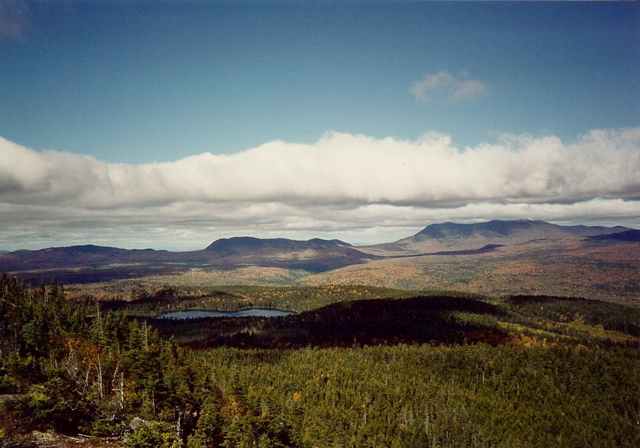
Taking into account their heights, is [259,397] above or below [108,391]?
below

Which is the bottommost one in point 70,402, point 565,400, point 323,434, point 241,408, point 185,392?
point 565,400

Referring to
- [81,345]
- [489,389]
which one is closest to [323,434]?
[81,345]

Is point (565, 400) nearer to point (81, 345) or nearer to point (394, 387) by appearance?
point (394, 387)

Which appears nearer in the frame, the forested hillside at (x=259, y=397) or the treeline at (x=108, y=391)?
the treeline at (x=108, y=391)

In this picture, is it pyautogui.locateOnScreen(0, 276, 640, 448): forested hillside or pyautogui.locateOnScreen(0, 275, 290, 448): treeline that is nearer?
pyautogui.locateOnScreen(0, 275, 290, 448): treeline

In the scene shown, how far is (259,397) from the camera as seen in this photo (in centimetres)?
10381

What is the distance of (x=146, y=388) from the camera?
7456 centimetres

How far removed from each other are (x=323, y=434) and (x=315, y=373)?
3154 inches

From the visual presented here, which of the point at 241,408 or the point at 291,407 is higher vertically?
the point at 241,408

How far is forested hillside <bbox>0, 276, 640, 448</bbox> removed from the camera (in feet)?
201

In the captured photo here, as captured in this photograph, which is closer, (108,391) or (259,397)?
(108,391)

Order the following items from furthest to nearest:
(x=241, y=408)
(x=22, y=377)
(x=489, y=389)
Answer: (x=489, y=389), (x=241, y=408), (x=22, y=377)

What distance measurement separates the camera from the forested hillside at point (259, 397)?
201 ft

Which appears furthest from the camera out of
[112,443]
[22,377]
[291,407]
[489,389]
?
→ [489,389]
